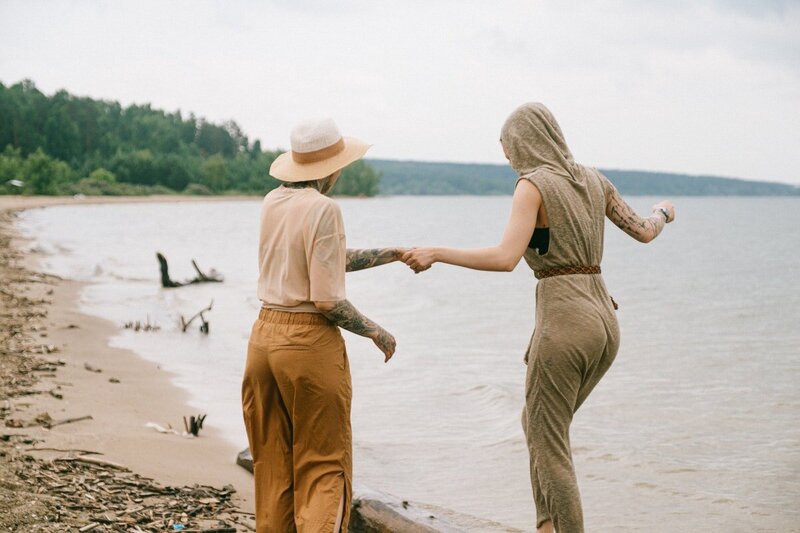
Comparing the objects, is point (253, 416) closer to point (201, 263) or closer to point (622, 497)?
point (622, 497)

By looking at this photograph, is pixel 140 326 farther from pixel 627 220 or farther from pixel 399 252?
pixel 627 220

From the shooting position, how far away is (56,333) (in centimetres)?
1202

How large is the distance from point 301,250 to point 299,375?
55 cm

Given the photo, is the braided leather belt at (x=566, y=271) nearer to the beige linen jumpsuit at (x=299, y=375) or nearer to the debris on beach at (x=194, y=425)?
the beige linen jumpsuit at (x=299, y=375)

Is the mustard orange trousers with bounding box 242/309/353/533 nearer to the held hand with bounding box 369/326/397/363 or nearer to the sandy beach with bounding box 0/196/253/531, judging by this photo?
the held hand with bounding box 369/326/397/363

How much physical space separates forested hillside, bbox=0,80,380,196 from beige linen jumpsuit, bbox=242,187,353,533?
9584 cm

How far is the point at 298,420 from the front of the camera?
3730 mm

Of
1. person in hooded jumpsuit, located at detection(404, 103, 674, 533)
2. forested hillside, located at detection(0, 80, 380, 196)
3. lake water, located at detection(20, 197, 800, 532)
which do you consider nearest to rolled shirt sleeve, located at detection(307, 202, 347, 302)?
person in hooded jumpsuit, located at detection(404, 103, 674, 533)

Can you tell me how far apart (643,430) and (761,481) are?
1.94 meters

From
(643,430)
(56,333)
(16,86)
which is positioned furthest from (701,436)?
(16,86)

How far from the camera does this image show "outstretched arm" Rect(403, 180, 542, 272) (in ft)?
11.7

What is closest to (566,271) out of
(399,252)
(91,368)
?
(399,252)

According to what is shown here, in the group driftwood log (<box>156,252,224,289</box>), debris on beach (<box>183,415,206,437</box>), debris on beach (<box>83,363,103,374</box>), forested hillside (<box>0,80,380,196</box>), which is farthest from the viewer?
forested hillside (<box>0,80,380,196</box>)

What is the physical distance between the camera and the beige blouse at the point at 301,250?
355 centimetres
